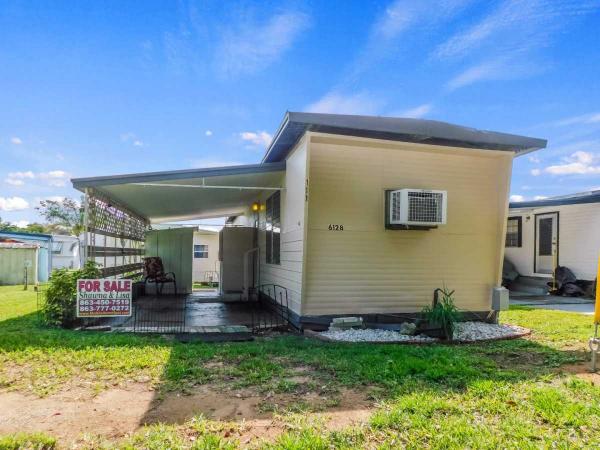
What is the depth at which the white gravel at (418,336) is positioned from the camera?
5930 mm

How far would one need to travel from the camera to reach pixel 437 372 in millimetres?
4105

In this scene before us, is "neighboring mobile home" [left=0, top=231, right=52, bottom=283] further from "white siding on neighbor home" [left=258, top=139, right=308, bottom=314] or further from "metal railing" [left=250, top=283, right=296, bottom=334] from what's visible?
"white siding on neighbor home" [left=258, top=139, right=308, bottom=314]

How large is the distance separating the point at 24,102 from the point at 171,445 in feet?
46.4

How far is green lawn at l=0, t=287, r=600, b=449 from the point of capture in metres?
2.83

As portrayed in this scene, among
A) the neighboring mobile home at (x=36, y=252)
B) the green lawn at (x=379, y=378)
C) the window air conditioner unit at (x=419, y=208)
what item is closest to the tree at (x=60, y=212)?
the neighboring mobile home at (x=36, y=252)

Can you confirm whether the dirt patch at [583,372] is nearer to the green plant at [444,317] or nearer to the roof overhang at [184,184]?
the green plant at [444,317]

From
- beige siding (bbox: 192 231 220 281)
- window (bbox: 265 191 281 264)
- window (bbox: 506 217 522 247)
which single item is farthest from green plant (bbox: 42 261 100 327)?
beige siding (bbox: 192 231 220 281)

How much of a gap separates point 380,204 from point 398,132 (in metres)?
1.17

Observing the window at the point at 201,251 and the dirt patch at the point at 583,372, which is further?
the window at the point at 201,251


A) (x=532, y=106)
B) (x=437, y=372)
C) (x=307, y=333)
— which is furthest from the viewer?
(x=532, y=106)

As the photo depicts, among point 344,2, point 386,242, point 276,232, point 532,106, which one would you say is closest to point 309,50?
point 344,2

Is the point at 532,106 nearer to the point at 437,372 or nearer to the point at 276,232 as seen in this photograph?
the point at 276,232

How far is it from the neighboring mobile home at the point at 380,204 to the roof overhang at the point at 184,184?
23 mm

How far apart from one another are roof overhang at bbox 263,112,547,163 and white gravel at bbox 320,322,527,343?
Result: 2948mm
